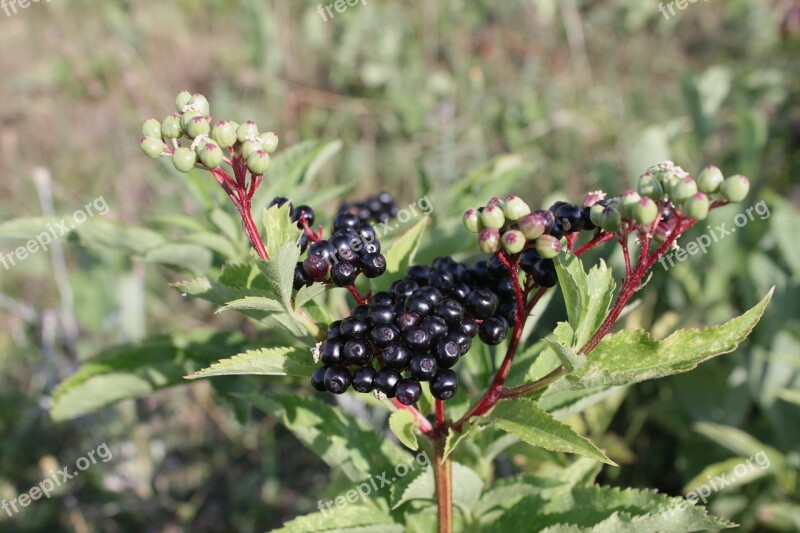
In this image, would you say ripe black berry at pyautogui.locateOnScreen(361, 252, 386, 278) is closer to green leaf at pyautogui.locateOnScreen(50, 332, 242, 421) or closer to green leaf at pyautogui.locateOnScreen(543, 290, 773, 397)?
green leaf at pyautogui.locateOnScreen(543, 290, 773, 397)

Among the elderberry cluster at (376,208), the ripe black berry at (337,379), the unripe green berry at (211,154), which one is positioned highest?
the elderberry cluster at (376,208)

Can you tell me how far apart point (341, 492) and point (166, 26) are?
28.3 ft

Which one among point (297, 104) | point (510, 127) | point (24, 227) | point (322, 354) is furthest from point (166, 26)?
point (322, 354)

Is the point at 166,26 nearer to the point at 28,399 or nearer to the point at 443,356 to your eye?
the point at 28,399

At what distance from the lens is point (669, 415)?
379 centimetres

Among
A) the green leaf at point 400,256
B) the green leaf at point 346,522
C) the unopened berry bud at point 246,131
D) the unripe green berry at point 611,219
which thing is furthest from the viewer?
the green leaf at point 400,256

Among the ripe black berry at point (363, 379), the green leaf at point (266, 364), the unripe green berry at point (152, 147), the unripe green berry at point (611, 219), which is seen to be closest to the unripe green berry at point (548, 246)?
the unripe green berry at point (611, 219)

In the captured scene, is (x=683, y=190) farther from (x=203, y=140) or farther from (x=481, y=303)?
(x=203, y=140)

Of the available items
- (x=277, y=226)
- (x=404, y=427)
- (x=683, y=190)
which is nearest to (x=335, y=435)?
(x=404, y=427)

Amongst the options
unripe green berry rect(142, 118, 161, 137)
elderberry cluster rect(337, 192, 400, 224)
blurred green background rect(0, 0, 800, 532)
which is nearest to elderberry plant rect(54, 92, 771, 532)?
unripe green berry rect(142, 118, 161, 137)

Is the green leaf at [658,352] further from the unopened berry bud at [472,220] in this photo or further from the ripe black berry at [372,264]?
the ripe black berry at [372,264]

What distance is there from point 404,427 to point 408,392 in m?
0.11

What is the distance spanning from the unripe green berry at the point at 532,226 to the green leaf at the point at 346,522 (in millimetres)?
897

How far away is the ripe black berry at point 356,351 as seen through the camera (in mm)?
1490
